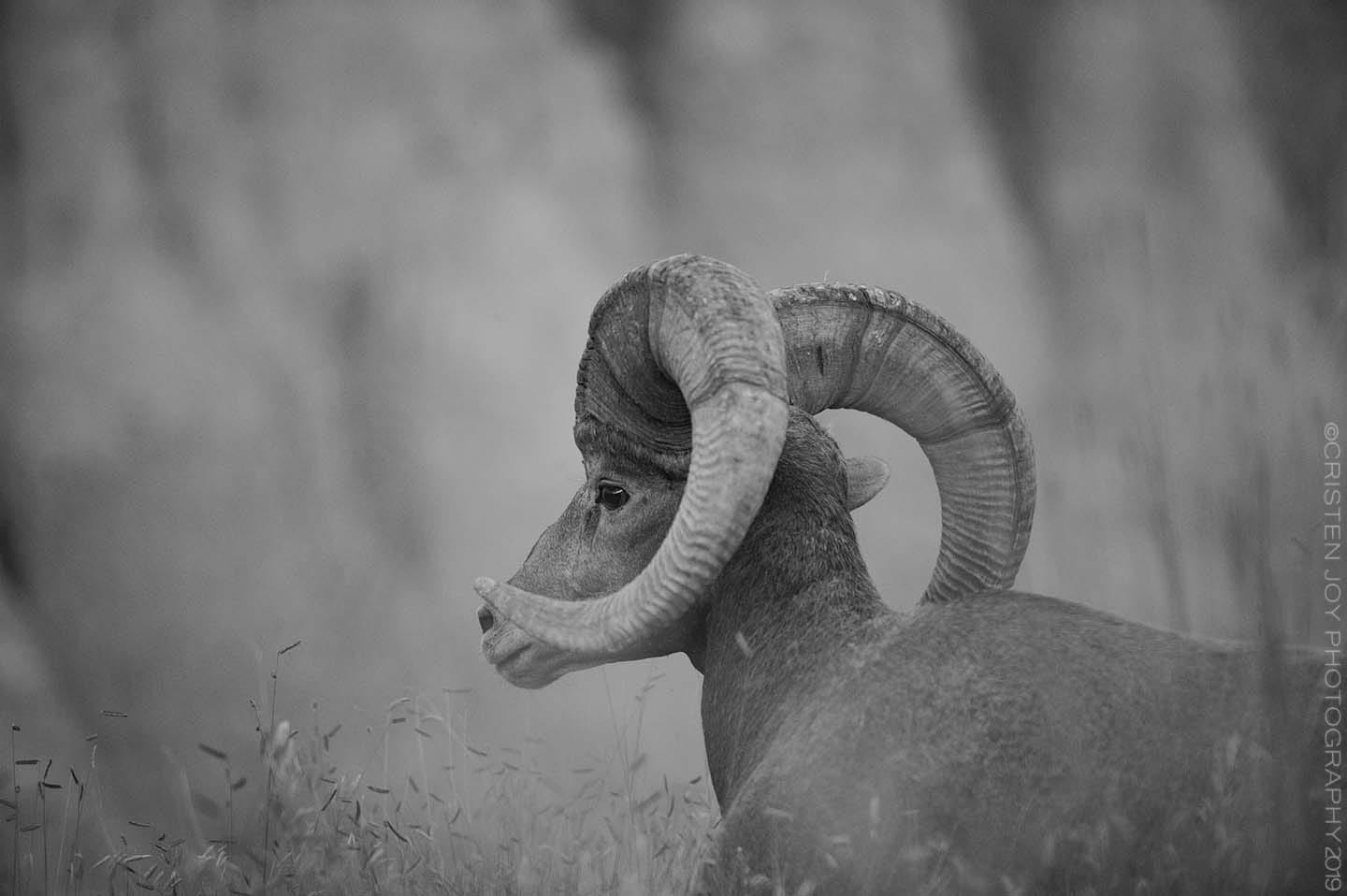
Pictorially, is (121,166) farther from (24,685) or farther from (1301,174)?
(1301,174)

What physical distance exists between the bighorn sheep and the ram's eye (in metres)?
0.01

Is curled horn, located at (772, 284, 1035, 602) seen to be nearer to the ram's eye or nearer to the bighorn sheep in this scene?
the bighorn sheep

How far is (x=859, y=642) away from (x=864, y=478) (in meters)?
1.45

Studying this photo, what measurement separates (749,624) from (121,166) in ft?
35.2

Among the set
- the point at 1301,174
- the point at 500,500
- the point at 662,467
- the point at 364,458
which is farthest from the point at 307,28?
the point at 662,467

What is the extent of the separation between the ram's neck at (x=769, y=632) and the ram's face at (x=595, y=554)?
28 cm

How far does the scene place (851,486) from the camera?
17.6 ft

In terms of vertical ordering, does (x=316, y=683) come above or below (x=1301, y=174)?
below

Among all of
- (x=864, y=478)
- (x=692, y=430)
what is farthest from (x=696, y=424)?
(x=864, y=478)

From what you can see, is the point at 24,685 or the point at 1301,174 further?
the point at 1301,174

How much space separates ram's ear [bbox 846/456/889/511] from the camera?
211 inches

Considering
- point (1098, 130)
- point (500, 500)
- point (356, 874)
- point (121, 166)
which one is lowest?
point (356, 874)

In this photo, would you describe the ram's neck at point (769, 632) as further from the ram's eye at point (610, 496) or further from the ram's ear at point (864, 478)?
the ram's ear at point (864, 478)

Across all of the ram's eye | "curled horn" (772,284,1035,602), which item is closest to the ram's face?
the ram's eye
